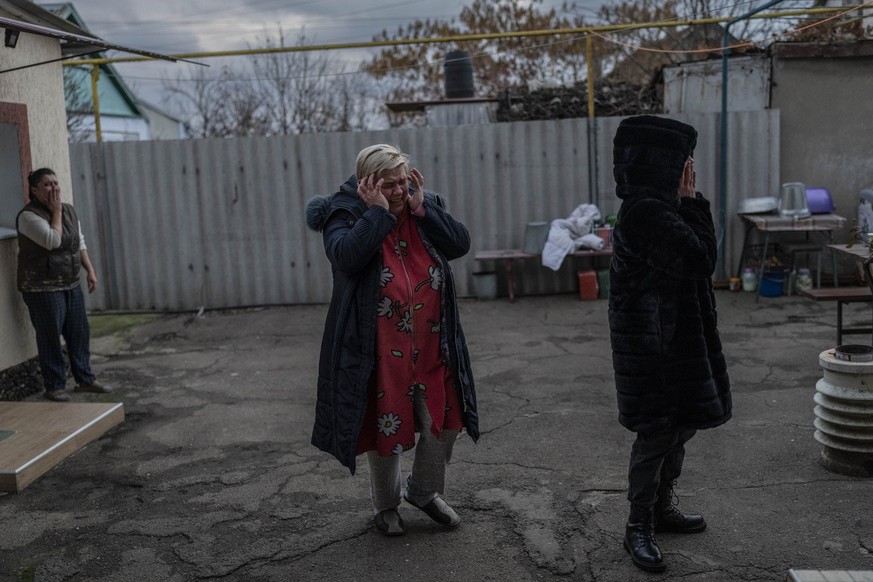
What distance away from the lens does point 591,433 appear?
536 centimetres

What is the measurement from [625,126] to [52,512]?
342 centimetres

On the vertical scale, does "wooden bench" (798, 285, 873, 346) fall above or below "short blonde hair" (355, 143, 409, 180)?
below

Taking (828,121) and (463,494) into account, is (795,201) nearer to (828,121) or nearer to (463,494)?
(828,121)

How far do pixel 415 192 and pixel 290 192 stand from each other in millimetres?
6625

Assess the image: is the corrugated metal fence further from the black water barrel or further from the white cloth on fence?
the black water barrel

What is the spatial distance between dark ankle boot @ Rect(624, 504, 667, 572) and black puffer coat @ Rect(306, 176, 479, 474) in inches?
30.0

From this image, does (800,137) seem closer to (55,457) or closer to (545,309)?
(545,309)

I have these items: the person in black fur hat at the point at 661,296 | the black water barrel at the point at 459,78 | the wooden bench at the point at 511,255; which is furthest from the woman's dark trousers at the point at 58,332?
the black water barrel at the point at 459,78

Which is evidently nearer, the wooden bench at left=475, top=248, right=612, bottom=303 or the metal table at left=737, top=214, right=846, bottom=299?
the metal table at left=737, top=214, right=846, bottom=299

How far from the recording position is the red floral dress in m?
3.65

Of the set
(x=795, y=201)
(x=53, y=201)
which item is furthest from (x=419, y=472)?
(x=795, y=201)

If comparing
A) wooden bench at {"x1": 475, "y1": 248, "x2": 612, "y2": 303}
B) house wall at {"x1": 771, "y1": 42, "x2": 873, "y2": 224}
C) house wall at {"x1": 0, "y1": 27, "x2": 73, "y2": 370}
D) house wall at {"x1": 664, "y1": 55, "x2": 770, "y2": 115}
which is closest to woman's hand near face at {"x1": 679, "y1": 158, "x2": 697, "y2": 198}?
house wall at {"x1": 0, "y1": 27, "x2": 73, "y2": 370}

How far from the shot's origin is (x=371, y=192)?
359 centimetres

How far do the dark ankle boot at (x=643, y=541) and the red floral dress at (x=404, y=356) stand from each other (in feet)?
2.75
